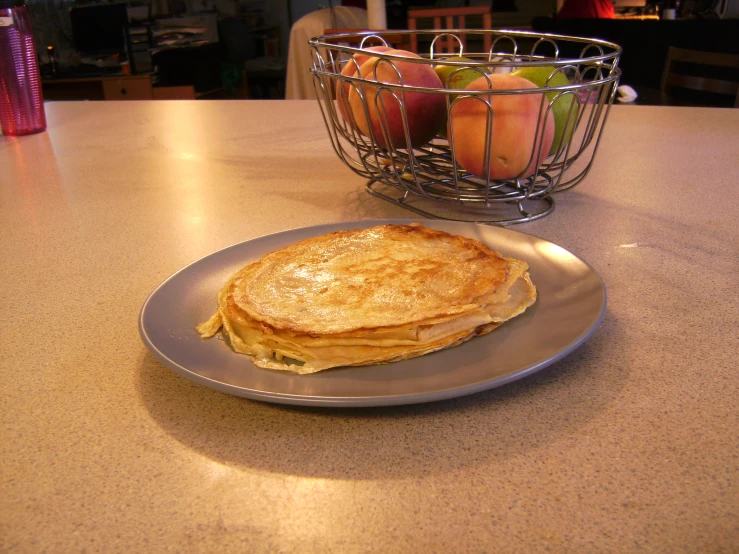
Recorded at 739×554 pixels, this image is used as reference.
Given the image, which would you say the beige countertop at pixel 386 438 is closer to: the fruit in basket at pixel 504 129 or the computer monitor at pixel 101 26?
the fruit in basket at pixel 504 129

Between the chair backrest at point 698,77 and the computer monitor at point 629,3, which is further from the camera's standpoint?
the computer monitor at point 629,3

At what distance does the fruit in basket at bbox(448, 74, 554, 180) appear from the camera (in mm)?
702

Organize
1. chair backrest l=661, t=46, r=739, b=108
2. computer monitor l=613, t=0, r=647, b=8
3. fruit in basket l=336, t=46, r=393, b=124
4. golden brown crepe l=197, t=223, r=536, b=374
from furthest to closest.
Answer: computer monitor l=613, t=0, r=647, b=8 < chair backrest l=661, t=46, r=739, b=108 < fruit in basket l=336, t=46, r=393, b=124 < golden brown crepe l=197, t=223, r=536, b=374

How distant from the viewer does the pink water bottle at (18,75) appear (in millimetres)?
1206

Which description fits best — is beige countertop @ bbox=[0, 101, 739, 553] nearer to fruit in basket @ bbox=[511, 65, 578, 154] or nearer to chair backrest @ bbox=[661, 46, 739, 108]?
fruit in basket @ bbox=[511, 65, 578, 154]

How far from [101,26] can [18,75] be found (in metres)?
5.53

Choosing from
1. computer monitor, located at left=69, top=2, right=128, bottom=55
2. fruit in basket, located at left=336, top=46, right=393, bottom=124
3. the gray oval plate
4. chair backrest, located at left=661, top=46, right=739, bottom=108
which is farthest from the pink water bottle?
computer monitor, located at left=69, top=2, right=128, bottom=55

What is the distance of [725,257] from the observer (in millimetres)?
688

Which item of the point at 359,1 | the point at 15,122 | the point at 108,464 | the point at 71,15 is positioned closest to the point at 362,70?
the point at 108,464

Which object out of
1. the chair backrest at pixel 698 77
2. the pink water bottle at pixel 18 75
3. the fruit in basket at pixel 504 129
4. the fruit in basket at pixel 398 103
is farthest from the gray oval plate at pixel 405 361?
the chair backrest at pixel 698 77

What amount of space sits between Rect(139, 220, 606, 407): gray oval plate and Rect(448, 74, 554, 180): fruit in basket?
147mm

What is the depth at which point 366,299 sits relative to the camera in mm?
507

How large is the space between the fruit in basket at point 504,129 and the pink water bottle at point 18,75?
956 mm

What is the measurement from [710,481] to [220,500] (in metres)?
0.29
